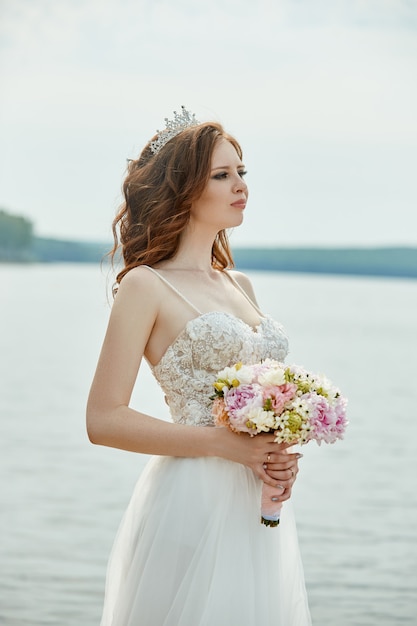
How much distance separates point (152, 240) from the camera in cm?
317

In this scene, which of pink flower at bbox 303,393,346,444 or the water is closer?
pink flower at bbox 303,393,346,444

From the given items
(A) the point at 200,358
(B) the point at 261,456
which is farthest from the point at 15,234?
(B) the point at 261,456

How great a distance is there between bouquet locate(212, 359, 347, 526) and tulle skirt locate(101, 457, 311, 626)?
0.21 meters

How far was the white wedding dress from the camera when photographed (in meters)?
2.86

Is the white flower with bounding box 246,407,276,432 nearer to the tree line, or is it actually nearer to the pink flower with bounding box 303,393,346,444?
the pink flower with bounding box 303,393,346,444

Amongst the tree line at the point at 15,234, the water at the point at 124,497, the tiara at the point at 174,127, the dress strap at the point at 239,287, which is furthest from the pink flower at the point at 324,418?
the tree line at the point at 15,234

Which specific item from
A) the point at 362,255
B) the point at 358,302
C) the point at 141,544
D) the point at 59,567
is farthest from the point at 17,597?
the point at 358,302

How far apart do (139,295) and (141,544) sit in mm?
622

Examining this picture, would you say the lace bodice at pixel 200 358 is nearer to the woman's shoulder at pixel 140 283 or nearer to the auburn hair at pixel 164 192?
the woman's shoulder at pixel 140 283

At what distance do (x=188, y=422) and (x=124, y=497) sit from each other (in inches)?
229

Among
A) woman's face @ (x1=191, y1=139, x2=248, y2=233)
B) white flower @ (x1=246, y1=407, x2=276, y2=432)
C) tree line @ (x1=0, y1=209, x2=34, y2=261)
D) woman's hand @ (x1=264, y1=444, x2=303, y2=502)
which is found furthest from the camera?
tree line @ (x1=0, y1=209, x2=34, y2=261)

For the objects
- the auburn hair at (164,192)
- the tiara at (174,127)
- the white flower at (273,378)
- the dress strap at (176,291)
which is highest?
the tiara at (174,127)

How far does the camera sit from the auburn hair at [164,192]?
3.11m

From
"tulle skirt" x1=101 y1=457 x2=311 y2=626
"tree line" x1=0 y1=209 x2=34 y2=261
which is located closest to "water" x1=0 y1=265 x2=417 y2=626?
"tulle skirt" x1=101 y1=457 x2=311 y2=626
